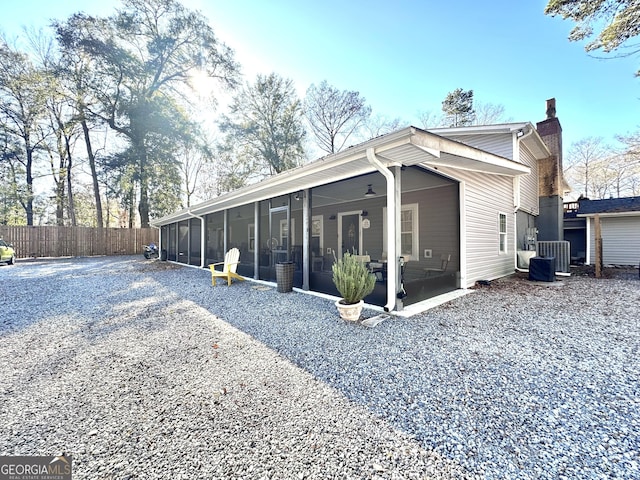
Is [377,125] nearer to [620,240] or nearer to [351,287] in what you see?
[620,240]

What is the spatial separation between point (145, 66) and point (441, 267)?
20947 millimetres

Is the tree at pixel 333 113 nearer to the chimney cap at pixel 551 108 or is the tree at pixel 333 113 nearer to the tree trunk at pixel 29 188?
the chimney cap at pixel 551 108

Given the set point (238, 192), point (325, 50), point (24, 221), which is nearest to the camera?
point (238, 192)

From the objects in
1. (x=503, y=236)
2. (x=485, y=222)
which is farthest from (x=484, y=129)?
(x=503, y=236)

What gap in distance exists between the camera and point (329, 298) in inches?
210

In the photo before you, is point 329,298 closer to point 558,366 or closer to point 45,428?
point 558,366

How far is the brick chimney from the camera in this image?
402 inches

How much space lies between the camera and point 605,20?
6.79 m

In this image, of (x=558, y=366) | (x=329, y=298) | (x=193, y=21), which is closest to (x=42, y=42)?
(x=193, y=21)

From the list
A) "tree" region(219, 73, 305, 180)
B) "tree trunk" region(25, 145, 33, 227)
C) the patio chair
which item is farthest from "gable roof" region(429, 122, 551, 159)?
"tree trunk" region(25, 145, 33, 227)

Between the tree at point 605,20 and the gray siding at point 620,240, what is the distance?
20.0ft

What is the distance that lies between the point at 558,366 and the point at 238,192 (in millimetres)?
6948

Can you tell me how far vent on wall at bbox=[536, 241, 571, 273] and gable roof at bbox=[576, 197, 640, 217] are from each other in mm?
3319

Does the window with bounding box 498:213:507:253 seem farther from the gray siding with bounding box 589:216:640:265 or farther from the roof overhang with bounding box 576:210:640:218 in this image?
the gray siding with bounding box 589:216:640:265
